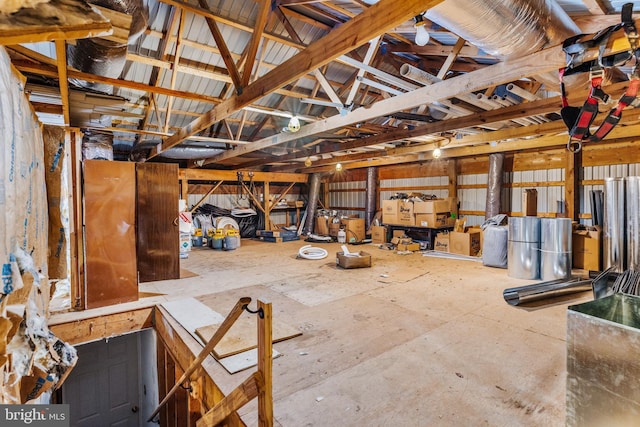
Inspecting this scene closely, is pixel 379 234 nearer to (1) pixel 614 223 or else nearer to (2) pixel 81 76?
(1) pixel 614 223

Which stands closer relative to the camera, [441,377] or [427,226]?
[441,377]

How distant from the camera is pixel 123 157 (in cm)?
792

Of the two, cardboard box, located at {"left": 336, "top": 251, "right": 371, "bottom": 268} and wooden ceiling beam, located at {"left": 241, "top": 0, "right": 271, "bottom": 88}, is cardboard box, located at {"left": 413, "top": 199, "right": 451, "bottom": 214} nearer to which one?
cardboard box, located at {"left": 336, "top": 251, "right": 371, "bottom": 268}

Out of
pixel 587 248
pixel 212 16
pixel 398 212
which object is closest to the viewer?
pixel 212 16

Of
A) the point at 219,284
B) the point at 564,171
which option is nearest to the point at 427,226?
the point at 564,171

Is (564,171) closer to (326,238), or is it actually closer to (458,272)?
(458,272)

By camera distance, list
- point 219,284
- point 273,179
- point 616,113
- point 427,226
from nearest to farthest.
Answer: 1. point 616,113
2. point 219,284
3. point 427,226
4. point 273,179

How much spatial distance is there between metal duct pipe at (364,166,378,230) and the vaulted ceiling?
5.46 feet

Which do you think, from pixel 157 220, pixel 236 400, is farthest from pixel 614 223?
pixel 157 220

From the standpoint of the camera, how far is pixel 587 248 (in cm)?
445

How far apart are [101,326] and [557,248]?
5373 millimetres

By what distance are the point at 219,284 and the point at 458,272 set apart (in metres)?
3.41

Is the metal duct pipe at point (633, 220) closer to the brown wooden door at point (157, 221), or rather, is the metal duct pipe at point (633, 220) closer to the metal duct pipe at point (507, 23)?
the metal duct pipe at point (507, 23)

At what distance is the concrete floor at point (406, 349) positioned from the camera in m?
1.70
